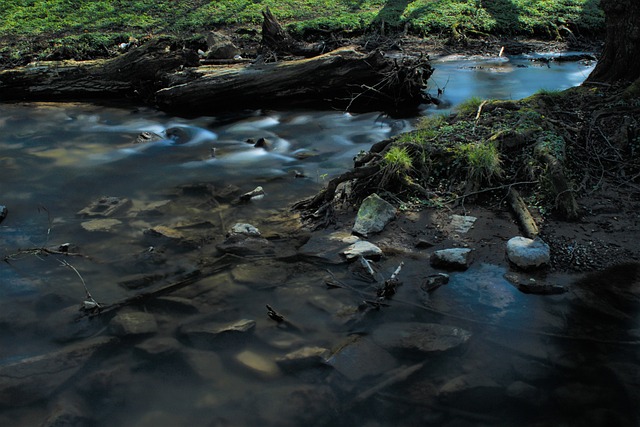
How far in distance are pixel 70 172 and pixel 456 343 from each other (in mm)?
6340

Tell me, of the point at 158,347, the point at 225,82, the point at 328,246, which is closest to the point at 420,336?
the point at 328,246

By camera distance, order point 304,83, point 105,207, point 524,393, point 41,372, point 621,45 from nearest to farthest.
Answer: point 524,393 → point 41,372 → point 105,207 → point 621,45 → point 304,83

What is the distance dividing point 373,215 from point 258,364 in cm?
228

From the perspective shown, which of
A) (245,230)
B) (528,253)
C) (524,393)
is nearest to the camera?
(524,393)

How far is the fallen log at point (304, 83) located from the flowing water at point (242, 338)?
367 cm

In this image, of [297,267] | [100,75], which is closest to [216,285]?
[297,267]

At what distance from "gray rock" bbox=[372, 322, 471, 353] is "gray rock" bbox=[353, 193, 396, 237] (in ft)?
4.67

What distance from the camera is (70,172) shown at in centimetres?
823

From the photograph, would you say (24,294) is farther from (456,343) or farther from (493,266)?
(493,266)

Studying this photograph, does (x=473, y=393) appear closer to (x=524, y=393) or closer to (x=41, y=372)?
(x=524, y=393)

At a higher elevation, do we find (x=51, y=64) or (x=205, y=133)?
(x=51, y=64)

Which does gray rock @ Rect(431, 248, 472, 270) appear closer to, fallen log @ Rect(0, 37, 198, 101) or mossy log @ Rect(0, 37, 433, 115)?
mossy log @ Rect(0, 37, 433, 115)

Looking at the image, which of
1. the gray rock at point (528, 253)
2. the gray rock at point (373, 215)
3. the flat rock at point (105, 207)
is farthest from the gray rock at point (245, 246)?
the gray rock at point (528, 253)

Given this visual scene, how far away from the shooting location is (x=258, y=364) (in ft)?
14.1
